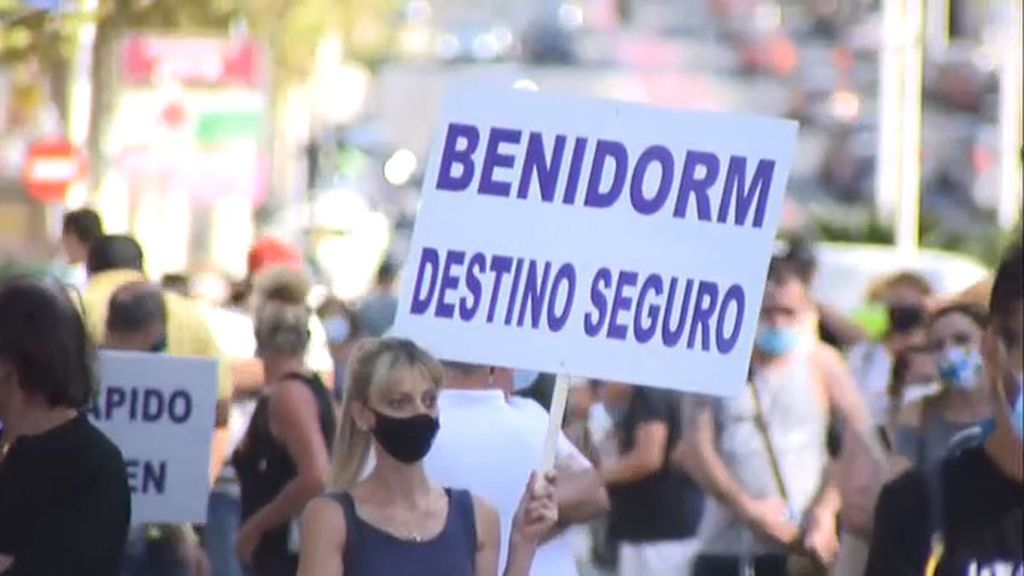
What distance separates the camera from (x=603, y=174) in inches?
272

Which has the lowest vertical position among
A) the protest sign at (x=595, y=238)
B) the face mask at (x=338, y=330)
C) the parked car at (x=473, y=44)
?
the face mask at (x=338, y=330)

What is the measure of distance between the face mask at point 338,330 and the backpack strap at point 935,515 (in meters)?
8.05

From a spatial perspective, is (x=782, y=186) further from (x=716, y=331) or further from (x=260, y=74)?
(x=260, y=74)

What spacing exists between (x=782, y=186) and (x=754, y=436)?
392 cm

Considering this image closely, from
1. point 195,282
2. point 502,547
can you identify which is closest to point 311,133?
point 195,282

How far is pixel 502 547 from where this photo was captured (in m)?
7.17

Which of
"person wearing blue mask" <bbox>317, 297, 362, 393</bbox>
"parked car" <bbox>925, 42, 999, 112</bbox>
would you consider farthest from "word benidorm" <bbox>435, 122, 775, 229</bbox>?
"parked car" <bbox>925, 42, 999, 112</bbox>

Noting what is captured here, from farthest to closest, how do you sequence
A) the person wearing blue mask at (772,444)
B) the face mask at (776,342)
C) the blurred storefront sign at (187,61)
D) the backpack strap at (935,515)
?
the blurred storefront sign at (187,61), the face mask at (776,342), the person wearing blue mask at (772,444), the backpack strap at (935,515)

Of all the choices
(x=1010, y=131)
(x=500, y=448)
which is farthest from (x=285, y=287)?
(x=1010, y=131)

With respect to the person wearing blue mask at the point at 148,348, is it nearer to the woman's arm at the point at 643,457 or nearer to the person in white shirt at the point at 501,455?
the person in white shirt at the point at 501,455

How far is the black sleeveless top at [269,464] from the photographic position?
392 inches

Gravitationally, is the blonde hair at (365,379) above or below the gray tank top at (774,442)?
above

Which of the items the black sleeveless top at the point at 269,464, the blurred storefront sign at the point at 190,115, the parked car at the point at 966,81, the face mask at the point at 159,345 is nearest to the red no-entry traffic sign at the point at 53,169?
the blurred storefront sign at the point at 190,115

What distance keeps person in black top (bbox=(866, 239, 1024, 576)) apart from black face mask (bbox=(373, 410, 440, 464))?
136cm
